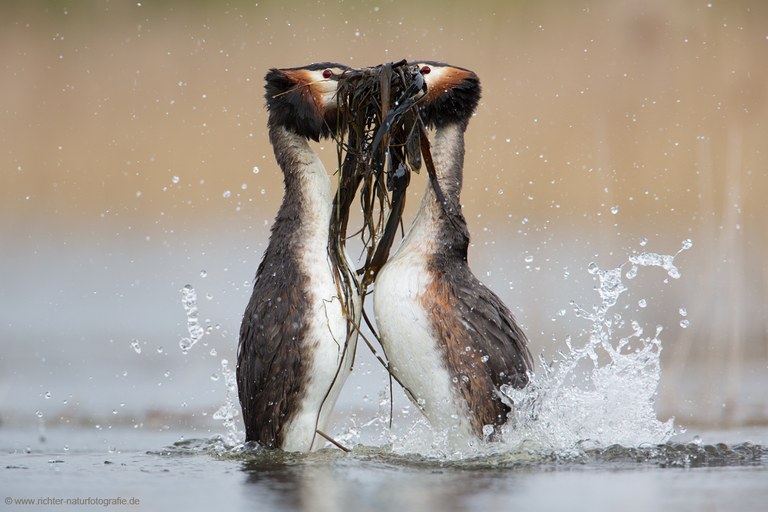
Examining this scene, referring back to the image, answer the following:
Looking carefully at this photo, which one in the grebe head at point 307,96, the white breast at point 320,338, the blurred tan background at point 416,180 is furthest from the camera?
the blurred tan background at point 416,180

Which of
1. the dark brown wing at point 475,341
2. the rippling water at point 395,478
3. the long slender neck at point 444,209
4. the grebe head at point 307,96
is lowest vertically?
the rippling water at point 395,478

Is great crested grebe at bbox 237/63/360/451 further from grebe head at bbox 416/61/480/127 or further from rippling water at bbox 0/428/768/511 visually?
grebe head at bbox 416/61/480/127

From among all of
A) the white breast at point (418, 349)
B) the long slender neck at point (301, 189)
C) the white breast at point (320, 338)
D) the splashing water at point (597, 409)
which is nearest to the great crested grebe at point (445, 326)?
the white breast at point (418, 349)

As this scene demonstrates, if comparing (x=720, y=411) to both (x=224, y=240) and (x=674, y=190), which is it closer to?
(x=674, y=190)

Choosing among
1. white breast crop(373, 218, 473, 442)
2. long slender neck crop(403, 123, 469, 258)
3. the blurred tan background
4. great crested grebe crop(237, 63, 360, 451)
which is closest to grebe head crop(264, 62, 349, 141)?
great crested grebe crop(237, 63, 360, 451)

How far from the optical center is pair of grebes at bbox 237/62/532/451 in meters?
6.63

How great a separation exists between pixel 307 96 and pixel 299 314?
1033 millimetres

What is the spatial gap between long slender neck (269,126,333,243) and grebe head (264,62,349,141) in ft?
0.27

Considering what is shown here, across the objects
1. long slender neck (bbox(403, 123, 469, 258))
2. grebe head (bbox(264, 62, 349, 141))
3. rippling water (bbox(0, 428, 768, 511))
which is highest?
grebe head (bbox(264, 62, 349, 141))

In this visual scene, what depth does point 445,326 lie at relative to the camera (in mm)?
6668

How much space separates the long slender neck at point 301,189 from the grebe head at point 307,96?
0.27ft

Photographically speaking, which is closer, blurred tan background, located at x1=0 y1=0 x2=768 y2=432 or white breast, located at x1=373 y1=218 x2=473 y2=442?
white breast, located at x1=373 y1=218 x2=473 y2=442

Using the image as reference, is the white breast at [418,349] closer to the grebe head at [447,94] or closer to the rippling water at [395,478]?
the rippling water at [395,478]

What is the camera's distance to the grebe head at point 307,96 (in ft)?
22.5
